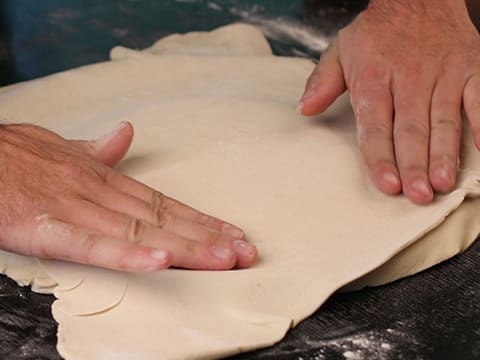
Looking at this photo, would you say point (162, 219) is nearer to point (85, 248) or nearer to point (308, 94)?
point (85, 248)

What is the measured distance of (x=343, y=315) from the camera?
1212 millimetres

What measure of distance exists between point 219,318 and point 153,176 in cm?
39

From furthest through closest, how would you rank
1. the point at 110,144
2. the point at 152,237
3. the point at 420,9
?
the point at 420,9 < the point at 110,144 < the point at 152,237

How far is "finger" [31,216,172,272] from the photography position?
3.50 feet

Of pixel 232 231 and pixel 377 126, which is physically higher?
pixel 377 126

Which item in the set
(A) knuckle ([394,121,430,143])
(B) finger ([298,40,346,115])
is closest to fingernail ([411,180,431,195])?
(A) knuckle ([394,121,430,143])

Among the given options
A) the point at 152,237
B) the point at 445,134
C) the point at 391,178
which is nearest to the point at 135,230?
the point at 152,237

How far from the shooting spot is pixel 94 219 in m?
1.16

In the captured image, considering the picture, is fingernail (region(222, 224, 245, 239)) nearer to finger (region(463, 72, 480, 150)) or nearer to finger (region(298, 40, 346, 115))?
finger (region(298, 40, 346, 115))

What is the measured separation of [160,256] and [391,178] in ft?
1.62

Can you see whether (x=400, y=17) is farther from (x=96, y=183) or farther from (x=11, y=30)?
(x=11, y=30)

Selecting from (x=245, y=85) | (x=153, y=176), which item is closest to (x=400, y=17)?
(x=245, y=85)

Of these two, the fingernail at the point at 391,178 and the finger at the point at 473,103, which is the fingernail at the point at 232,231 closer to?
the fingernail at the point at 391,178

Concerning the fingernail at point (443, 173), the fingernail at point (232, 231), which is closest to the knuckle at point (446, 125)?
the fingernail at point (443, 173)
